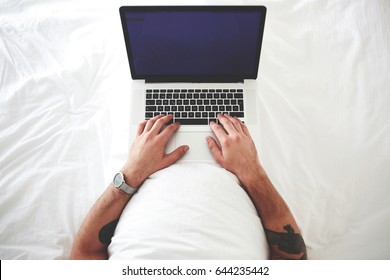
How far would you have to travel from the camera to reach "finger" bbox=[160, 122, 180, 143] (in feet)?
3.14

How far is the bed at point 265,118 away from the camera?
96 cm

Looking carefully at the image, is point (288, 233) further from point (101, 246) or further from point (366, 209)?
point (101, 246)

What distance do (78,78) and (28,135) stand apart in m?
0.23

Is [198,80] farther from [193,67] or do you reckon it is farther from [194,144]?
[194,144]

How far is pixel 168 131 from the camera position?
967mm

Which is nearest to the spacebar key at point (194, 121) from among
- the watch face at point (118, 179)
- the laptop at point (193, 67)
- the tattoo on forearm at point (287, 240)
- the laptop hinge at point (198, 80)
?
the laptop at point (193, 67)

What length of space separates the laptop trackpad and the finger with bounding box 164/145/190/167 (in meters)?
0.02

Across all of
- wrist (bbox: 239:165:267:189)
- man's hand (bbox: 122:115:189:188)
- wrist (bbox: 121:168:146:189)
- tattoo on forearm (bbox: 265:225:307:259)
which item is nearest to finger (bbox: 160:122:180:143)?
man's hand (bbox: 122:115:189:188)

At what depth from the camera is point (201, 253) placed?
73cm

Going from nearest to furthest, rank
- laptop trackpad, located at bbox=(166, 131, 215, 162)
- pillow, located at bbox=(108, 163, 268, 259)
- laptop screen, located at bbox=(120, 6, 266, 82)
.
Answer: pillow, located at bbox=(108, 163, 268, 259), laptop screen, located at bbox=(120, 6, 266, 82), laptop trackpad, located at bbox=(166, 131, 215, 162)

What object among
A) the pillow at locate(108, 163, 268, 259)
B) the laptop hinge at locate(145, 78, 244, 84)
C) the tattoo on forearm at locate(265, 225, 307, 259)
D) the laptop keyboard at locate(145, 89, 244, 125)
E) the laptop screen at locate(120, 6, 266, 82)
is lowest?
the tattoo on forearm at locate(265, 225, 307, 259)

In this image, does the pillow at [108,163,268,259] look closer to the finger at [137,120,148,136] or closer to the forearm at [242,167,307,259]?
the forearm at [242,167,307,259]

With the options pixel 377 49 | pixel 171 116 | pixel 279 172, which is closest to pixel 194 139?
pixel 171 116

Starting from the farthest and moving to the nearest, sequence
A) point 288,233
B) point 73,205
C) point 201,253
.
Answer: point 73,205 < point 288,233 < point 201,253
